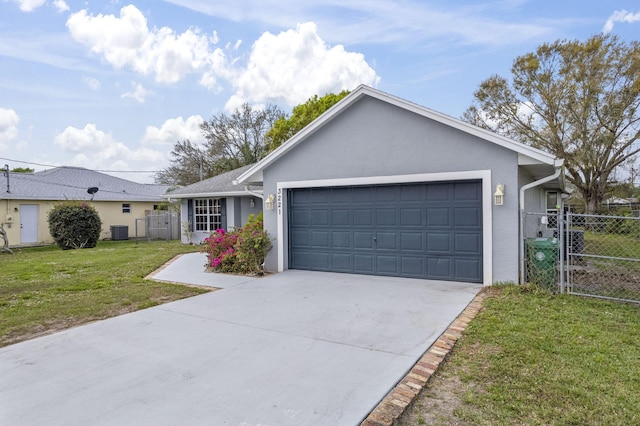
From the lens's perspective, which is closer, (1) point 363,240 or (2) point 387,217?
(2) point 387,217

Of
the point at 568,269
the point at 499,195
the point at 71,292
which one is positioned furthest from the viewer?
the point at 71,292

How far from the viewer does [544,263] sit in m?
6.92

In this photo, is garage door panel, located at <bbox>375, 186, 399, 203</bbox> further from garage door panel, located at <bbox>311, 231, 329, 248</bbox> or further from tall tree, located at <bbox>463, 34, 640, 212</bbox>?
tall tree, located at <bbox>463, 34, 640, 212</bbox>

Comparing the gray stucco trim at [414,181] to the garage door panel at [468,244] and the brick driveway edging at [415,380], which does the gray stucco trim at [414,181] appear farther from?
the brick driveway edging at [415,380]

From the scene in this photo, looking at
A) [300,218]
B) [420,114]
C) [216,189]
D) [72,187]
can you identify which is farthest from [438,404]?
[72,187]

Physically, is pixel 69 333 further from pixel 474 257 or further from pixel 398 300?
pixel 474 257

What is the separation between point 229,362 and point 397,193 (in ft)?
18.1

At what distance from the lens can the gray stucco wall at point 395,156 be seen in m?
7.22

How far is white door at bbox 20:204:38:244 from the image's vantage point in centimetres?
1888

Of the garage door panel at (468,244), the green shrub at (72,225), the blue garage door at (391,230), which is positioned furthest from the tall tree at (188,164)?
the garage door panel at (468,244)

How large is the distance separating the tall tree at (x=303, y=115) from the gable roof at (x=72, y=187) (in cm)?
931

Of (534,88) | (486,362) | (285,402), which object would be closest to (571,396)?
(486,362)

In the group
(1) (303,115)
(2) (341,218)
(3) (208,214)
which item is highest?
(1) (303,115)

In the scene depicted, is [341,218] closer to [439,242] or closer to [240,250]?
[439,242]
